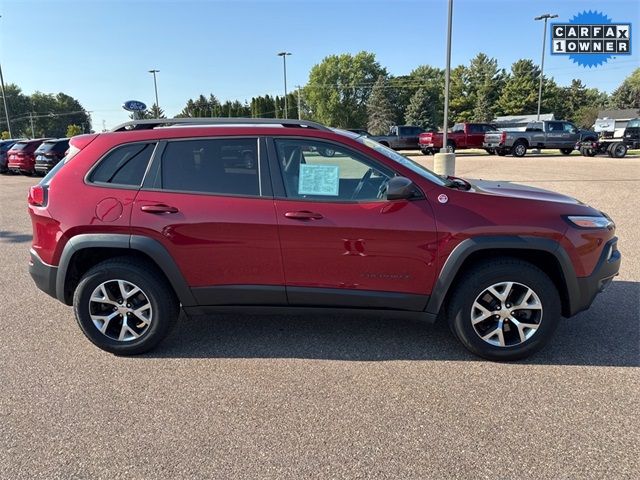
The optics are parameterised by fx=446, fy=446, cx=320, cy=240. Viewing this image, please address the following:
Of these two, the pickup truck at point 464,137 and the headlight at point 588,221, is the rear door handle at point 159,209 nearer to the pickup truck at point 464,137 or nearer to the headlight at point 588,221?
the headlight at point 588,221

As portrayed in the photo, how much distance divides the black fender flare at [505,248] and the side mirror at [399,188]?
52 centimetres

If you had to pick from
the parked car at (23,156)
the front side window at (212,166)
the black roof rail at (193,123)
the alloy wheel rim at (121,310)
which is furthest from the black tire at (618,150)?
the parked car at (23,156)

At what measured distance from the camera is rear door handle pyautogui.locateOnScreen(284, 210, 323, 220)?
10.6ft

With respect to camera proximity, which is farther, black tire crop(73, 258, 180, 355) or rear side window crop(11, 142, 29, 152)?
rear side window crop(11, 142, 29, 152)

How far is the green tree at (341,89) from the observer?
299 ft

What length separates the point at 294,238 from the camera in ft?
10.7

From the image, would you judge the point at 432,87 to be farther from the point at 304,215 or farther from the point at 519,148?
the point at 304,215

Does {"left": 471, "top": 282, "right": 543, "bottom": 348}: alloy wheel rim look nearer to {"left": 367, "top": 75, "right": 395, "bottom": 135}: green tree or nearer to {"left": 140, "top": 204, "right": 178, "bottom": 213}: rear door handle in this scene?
{"left": 140, "top": 204, "right": 178, "bottom": 213}: rear door handle

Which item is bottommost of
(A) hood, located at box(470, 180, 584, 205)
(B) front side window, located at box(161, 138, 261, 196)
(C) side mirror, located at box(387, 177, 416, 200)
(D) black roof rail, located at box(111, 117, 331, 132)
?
(A) hood, located at box(470, 180, 584, 205)

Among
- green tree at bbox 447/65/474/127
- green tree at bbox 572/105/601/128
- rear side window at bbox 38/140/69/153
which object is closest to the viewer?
rear side window at bbox 38/140/69/153

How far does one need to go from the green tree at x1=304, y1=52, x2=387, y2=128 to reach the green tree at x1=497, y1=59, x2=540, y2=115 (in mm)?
26598

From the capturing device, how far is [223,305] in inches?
137

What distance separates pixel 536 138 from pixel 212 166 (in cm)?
2673

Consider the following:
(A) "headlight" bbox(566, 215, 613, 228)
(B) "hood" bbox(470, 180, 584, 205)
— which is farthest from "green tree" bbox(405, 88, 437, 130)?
(A) "headlight" bbox(566, 215, 613, 228)
